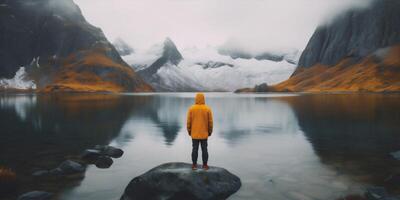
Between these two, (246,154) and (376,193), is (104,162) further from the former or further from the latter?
(376,193)

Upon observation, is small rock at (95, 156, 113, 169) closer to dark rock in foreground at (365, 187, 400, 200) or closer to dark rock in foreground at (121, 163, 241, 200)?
dark rock in foreground at (121, 163, 241, 200)

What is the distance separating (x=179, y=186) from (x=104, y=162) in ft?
29.3

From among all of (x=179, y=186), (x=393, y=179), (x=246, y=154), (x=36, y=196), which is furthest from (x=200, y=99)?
(x=393, y=179)

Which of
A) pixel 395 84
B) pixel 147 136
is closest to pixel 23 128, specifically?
pixel 147 136

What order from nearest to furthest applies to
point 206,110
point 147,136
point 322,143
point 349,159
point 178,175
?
point 178,175, point 206,110, point 349,159, point 322,143, point 147,136

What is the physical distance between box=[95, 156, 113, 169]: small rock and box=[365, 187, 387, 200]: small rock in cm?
1408

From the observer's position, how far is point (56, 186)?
1741cm

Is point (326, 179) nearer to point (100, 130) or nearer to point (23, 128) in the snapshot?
point (100, 130)

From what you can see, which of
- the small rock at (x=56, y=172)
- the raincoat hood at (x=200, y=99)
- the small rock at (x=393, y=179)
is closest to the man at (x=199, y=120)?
the raincoat hood at (x=200, y=99)

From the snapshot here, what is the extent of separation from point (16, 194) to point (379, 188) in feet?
52.4

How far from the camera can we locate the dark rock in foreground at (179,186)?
15.3m

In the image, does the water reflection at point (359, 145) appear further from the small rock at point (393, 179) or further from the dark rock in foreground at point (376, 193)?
the dark rock in foreground at point (376, 193)

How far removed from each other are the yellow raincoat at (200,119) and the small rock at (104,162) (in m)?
7.47

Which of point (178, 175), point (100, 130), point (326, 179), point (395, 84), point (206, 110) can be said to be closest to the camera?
point (178, 175)
